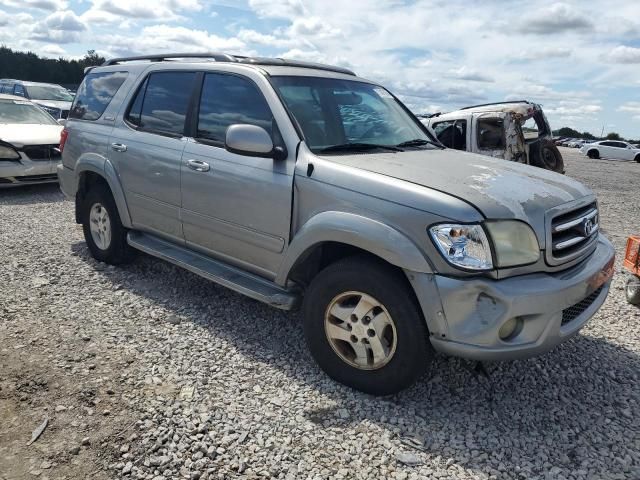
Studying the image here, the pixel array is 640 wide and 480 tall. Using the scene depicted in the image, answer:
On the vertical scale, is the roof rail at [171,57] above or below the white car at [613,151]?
above

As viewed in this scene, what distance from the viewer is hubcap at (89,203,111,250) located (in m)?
5.20

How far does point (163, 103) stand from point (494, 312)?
326 centimetres

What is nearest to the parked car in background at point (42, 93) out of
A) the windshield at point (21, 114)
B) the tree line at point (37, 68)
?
the windshield at point (21, 114)

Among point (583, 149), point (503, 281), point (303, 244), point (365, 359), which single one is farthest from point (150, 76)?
point (583, 149)

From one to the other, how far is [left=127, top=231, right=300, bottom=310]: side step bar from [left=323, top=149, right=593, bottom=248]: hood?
97 centimetres

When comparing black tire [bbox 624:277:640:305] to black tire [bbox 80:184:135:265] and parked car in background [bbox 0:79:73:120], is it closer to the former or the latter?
black tire [bbox 80:184:135:265]

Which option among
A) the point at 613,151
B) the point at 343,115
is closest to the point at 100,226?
the point at 343,115

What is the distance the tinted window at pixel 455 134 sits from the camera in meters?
8.38

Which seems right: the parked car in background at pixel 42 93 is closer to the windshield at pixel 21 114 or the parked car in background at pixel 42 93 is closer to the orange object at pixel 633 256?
the windshield at pixel 21 114

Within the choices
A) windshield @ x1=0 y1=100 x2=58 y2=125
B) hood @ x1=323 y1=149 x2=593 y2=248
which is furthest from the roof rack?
windshield @ x1=0 y1=100 x2=58 y2=125

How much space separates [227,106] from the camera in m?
3.96

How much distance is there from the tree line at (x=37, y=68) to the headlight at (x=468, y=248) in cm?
6135

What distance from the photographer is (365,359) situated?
3123 mm

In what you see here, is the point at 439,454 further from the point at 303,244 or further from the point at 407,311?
the point at 303,244
